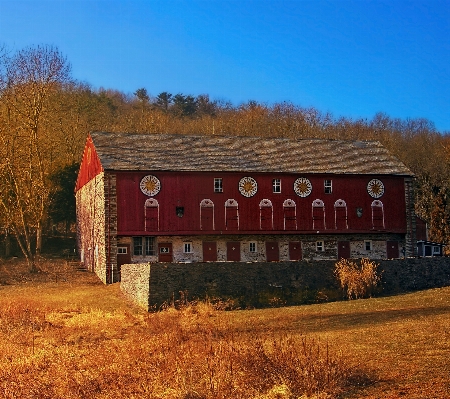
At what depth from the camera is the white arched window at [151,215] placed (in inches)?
1533

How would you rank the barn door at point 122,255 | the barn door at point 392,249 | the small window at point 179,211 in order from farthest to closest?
the barn door at point 392,249, the small window at point 179,211, the barn door at point 122,255

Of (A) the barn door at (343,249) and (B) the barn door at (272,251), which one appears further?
(A) the barn door at (343,249)

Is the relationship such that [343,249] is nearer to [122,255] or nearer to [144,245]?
[144,245]

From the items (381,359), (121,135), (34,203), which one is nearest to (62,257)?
(34,203)

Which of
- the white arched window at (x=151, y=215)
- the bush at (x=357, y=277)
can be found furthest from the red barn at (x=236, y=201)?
the bush at (x=357, y=277)

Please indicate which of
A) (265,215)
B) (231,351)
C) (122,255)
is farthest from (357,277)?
(231,351)

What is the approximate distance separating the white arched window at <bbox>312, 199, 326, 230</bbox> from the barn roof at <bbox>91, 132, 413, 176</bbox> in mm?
2287

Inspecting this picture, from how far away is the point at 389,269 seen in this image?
3030cm

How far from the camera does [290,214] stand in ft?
137

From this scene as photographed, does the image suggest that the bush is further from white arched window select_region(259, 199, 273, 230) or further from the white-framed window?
the white-framed window

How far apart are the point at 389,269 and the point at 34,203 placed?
25.1m

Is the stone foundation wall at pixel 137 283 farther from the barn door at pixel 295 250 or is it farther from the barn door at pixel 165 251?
the barn door at pixel 295 250

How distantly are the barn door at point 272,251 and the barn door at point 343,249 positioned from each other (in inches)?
177

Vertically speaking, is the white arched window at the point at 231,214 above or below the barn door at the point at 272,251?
above
